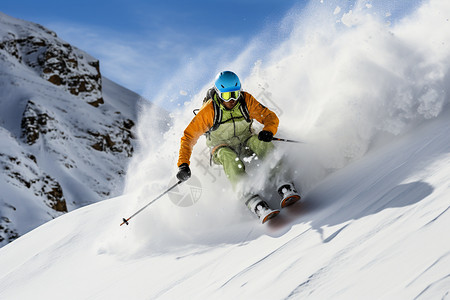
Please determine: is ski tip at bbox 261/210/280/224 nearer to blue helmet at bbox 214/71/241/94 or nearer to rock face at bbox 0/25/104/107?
blue helmet at bbox 214/71/241/94

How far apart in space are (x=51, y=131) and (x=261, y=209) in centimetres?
6181

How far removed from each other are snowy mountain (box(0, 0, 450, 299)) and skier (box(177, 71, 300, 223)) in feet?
1.00

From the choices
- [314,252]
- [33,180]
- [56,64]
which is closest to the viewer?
[314,252]

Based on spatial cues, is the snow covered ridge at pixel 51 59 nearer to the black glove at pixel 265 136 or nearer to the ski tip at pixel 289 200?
the black glove at pixel 265 136

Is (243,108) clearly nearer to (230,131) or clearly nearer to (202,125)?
(230,131)

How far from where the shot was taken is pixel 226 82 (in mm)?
5105

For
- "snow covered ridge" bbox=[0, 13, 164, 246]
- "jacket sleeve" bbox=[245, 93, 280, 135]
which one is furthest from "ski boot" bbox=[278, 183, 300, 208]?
"snow covered ridge" bbox=[0, 13, 164, 246]

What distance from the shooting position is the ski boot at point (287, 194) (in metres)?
4.73

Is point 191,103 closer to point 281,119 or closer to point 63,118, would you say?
point 281,119

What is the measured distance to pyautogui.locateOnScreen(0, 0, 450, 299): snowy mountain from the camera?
2.91 m

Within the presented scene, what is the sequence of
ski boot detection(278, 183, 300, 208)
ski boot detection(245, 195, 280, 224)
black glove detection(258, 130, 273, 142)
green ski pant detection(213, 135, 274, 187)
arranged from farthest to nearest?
1. black glove detection(258, 130, 273, 142)
2. green ski pant detection(213, 135, 274, 187)
3. ski boot detection(278, 183, 300, 208)
4. ski boot detection(245, 195, 280, 224)

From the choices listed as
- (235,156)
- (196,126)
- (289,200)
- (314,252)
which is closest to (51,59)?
(196,126)

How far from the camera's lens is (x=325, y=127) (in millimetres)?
5723

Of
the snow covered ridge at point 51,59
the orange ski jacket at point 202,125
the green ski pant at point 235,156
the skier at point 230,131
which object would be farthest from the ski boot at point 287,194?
the snow covered ridge at point 51,59
